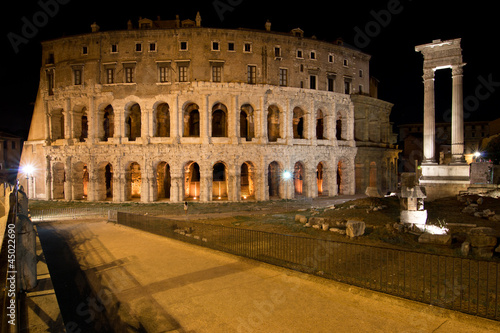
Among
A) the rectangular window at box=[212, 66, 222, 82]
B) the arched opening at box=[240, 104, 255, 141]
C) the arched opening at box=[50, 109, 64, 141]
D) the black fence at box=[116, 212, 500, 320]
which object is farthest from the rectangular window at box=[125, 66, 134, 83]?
the black fence at box=[116, 212, 500, 320]

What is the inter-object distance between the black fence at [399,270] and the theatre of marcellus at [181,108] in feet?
52.0

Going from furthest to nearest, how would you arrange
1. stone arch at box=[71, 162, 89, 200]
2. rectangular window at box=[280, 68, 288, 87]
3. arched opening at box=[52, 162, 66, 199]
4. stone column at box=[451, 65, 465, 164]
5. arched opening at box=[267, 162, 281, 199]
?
arched opening at box=[267, 162, 281, 199]
arched opening at box=[52, 162, 66, 199]
rectangular window at box=[280, 68, 288, 87]
stone arch at box=[71, 162, 89, 200]
stone column at box=[451, 65, 465, 164]

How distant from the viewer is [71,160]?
31297 mm

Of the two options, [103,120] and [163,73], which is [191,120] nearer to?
[163,73]

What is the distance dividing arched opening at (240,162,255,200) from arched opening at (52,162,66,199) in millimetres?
20422

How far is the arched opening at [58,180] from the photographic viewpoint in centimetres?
3228

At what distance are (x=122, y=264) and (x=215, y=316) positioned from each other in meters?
5.04

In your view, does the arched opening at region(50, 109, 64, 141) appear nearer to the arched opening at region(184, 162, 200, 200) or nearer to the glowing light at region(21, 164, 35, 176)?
the glowing light at region(21, 164, 35, 176)

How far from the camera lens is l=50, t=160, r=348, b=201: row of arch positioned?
2981 cm

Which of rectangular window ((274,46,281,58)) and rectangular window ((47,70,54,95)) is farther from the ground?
rectangular window ((274,46,281,58))

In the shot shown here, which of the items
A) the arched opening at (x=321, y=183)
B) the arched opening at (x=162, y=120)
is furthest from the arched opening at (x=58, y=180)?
the arched opening at (x=321, y=183)

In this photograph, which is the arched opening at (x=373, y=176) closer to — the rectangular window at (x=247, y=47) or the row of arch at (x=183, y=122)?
the row of arch at (x=183, y=122)

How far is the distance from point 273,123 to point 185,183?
Answer: 1236 cm

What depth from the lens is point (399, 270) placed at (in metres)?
9.07
